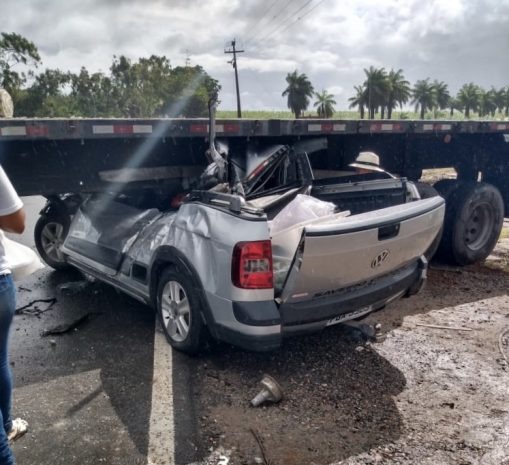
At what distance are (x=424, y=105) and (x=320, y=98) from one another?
2814 cm

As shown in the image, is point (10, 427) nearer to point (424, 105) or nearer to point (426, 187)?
point (426, 187)

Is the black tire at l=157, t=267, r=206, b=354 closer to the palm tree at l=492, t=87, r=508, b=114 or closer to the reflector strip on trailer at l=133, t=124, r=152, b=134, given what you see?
the reflector strip on trailer at l=133, t=124, r=152, b=134

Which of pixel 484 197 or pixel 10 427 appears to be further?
pixel 484 197

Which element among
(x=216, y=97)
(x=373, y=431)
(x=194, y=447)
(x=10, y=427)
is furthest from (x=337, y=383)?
(x=216, y=97)

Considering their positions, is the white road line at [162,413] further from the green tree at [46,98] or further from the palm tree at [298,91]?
the palm tree at [298,91]

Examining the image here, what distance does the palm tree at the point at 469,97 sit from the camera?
11850 cm

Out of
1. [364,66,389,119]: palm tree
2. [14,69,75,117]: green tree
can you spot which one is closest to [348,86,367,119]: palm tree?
[364,66,389,119]: palm tree

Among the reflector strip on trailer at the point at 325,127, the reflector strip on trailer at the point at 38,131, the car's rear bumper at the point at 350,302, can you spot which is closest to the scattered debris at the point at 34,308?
the reflector strip on trailer at the point at 38,131

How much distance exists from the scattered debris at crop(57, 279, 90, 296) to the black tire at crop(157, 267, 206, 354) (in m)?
1.96

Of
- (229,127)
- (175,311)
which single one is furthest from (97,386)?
(229,127)

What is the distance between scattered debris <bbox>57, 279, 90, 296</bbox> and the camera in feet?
18.7

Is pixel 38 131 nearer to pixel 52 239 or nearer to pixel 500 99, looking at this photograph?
pixel 52 239

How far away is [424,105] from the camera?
113500mm

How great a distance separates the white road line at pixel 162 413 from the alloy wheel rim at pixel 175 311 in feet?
0.65
